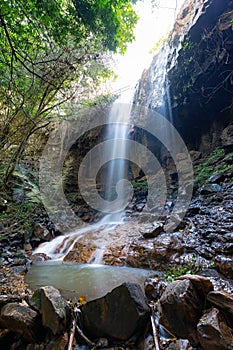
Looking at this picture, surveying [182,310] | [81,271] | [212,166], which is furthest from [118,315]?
[212,166]

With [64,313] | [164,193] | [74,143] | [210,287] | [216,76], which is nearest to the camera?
[210,287]

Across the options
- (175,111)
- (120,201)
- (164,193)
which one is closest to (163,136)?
(175,111)

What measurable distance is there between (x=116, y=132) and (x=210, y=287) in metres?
11.0

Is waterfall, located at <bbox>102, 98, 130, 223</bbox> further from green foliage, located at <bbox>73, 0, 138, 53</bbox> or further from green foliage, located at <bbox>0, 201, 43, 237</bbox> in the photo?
green foliage, located at <bbox>73, 0, 138, 53</bbox>

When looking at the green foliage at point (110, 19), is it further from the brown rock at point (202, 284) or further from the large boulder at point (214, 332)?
the large boulder at point (214, 332)

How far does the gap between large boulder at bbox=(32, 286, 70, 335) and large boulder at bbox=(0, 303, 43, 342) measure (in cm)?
8

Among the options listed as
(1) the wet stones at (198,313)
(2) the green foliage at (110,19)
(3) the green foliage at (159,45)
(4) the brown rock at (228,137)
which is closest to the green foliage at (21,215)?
(1) the wet stones at (198,313)

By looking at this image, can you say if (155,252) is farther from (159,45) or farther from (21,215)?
(159,45)

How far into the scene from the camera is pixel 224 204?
4.70 metres

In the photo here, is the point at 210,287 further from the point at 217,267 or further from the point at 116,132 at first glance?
the point at 116,132

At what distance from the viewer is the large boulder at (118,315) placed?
1928mm

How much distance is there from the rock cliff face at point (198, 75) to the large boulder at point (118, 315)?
686 centimetres

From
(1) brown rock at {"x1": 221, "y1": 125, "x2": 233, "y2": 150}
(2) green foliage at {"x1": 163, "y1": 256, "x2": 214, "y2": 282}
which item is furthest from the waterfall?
(2) green foliage at {"x1": 163, "y1": 256, "x2": 214, "y2": 282}

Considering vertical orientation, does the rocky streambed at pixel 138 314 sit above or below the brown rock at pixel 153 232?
below
